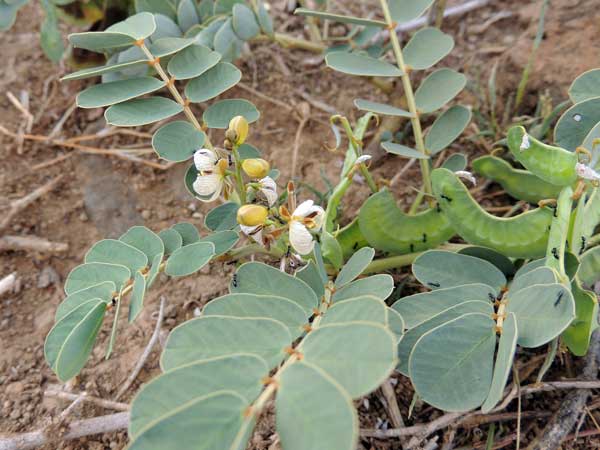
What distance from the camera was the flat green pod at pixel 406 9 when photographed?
4.94 feet

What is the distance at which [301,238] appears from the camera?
1.07 meters

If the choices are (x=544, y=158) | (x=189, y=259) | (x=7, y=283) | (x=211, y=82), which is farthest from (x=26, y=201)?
(x=544, y=158)

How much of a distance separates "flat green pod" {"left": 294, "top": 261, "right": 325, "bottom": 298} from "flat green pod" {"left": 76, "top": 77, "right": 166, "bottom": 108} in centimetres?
53

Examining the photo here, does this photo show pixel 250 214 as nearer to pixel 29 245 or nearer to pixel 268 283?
pixel 268 283

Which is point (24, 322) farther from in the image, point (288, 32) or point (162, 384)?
point (288, 32)

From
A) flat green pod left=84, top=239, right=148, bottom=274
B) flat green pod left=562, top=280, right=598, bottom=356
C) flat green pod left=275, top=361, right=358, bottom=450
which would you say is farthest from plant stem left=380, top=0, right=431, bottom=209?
flat green pod left=275, top=361, right=358, bottom=450

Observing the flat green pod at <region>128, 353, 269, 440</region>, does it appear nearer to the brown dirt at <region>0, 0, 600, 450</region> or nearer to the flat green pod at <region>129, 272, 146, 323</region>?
the flat green pod at <region>129, 272, 146, 323</region>

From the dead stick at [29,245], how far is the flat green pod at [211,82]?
0.65 metres

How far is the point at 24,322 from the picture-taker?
1564 millimetres

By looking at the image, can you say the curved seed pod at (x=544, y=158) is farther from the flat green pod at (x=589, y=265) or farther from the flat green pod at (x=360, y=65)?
the flat green pod at (x=360, y=65)

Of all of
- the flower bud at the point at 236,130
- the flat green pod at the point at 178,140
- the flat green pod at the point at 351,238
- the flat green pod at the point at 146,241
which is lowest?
the flat green pod at the point at 351,238

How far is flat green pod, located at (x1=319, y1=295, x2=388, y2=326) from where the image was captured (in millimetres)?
812

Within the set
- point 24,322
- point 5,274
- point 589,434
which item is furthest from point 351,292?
point 5,274

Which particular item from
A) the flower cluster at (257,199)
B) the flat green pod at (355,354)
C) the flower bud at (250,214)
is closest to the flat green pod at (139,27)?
the flower cluster at (257,199)
